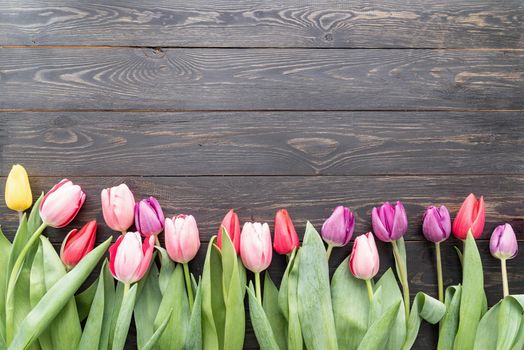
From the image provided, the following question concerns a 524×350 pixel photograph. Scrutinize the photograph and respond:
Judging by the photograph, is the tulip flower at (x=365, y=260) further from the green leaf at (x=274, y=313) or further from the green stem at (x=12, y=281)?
the green stem at (x=12, y=281)

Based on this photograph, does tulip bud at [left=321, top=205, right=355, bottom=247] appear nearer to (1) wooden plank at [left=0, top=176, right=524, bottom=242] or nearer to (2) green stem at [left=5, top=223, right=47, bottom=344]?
(1) wooden plank at [left=0, top=176, right=524, bottom=242]

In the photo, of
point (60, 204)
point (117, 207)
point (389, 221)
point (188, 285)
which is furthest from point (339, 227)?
point (60, 204)

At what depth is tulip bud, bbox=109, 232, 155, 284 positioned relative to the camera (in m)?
0.84

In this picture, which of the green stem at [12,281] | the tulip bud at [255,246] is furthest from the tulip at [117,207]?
the tulip bud at [255,246]

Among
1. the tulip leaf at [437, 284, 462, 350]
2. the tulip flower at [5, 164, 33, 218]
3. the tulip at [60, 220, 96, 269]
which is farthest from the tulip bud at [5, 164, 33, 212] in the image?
the tulip leaf at [437, 284, 462, 350]

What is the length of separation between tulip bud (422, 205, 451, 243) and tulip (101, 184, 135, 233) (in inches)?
23.1

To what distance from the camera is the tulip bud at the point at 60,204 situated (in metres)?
0.89

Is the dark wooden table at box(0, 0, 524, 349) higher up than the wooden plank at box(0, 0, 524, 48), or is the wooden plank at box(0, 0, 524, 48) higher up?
the wooden plank at box(0, 0, 524, 48)

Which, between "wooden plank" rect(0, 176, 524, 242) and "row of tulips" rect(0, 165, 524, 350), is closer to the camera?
"row of tulips" rect(0, 165, 524, 350)

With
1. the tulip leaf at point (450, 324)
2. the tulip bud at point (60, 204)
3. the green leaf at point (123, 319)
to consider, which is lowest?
the tulip leaf at point (450, 324)

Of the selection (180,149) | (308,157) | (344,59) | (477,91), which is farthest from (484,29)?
(180,149)

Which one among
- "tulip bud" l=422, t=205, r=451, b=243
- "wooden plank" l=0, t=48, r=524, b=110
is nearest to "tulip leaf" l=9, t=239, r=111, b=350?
"wooden plank" l=0, t=48, r=524, b=110

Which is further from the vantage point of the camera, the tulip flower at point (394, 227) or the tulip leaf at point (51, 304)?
the tulip flower at point (394, 227)

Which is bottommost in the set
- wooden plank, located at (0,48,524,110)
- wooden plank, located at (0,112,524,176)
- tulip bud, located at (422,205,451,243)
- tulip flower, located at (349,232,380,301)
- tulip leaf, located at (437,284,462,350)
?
tulip leaf, located at (437,284,462,350)
